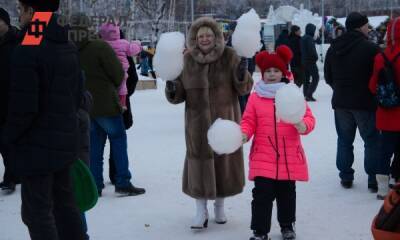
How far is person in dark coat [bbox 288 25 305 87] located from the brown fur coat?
936cm

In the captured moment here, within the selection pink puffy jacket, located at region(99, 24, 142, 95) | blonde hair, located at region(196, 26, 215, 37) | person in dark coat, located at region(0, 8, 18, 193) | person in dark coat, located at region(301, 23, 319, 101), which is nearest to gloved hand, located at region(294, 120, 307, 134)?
blonde hair, located at region(196, 26, 215, 37)

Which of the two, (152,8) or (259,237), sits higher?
(152,8)

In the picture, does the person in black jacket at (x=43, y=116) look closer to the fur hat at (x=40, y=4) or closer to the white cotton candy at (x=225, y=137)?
the fur hat at (x=40, y=4)

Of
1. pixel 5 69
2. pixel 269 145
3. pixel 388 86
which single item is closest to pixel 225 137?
pixel 269 145

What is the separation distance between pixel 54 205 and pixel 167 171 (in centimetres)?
331

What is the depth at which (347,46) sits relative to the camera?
563cm

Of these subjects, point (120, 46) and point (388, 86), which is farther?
point (120, 46)

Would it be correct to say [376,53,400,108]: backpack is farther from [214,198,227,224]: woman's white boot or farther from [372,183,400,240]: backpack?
[372,183,400,240]: backpack

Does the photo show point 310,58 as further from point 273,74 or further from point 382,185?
point 273,74

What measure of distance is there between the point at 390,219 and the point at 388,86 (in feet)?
9.56

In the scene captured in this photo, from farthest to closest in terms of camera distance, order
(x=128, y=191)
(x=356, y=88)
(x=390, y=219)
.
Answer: (x=128, y=191) → (x=356, y=88) → (x=390, y=219)

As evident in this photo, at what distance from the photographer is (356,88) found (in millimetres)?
5582

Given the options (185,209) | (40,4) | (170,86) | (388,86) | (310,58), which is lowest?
(185,209)

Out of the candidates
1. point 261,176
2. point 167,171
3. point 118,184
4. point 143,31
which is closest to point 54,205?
point 261,176
